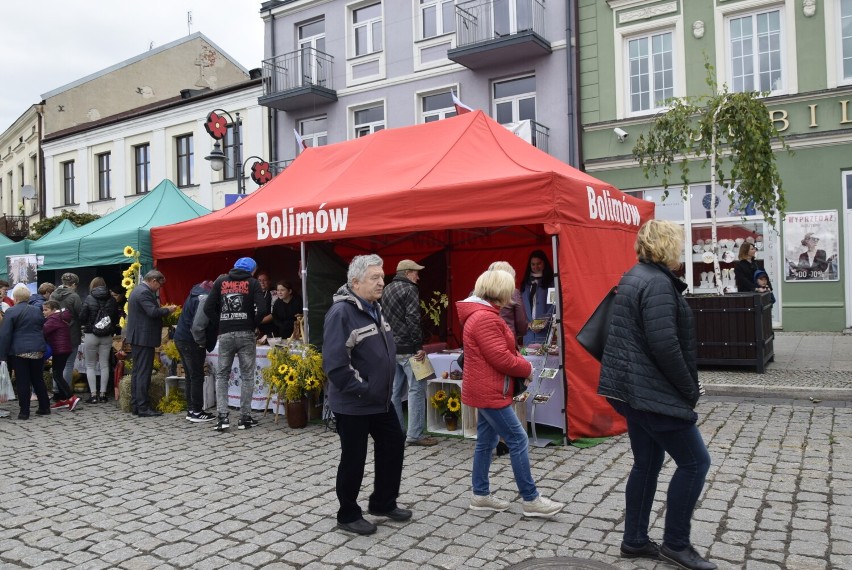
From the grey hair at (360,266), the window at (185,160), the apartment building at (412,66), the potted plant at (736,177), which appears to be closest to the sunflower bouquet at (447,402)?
the grey hair at (360,266)

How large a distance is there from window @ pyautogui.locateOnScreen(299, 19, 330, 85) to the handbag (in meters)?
17.4

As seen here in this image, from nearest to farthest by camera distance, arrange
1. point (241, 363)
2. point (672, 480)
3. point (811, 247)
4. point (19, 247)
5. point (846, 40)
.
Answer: point (672, 480) < point (241, 363) < point (19, 247) < point (846, 40) < point (811, 247)

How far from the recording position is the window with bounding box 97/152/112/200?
26.3m

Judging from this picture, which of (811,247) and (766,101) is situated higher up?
(766,101)

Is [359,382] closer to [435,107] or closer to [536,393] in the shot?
[536,393]

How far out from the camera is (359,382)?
13.6ft

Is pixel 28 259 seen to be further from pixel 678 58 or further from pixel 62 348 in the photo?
pixel 678 58

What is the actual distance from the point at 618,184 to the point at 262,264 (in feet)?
26.6

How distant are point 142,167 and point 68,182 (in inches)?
201

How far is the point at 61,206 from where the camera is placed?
27859 mm

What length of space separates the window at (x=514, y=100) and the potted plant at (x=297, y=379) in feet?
36.5

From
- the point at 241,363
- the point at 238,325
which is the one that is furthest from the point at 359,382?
the point at 241,363

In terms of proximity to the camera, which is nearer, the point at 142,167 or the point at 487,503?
the point at 487,503

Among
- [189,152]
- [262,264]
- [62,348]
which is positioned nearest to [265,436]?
[62,348]
